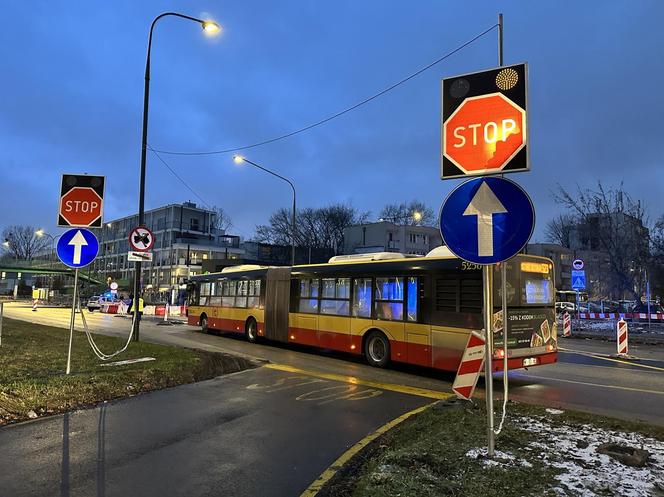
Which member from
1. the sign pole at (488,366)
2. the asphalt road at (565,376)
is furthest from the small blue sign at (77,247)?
the sign pole at (488,366)

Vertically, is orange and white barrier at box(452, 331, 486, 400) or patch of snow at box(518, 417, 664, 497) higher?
orange and white barrier at box(452, 331, 486, 400)

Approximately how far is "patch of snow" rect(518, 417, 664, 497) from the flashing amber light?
5409mm

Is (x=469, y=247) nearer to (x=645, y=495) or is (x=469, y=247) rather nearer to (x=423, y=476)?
(x=423, y=476)

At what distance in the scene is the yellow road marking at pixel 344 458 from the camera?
453 centimetres

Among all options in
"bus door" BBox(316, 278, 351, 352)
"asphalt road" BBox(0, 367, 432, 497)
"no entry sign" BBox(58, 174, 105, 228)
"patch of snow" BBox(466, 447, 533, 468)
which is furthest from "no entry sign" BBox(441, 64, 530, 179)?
"bus door" BBox(316, 278, 351, 352)

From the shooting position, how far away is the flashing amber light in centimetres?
1116

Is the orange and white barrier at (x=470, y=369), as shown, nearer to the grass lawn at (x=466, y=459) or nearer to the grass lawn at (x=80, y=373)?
the grass lawn at (x=466, y=459)

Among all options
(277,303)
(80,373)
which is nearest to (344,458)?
(80,373)

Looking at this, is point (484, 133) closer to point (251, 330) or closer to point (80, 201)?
point (80, 201)

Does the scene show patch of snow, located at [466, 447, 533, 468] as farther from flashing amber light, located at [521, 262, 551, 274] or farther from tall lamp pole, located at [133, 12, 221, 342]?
tall lamp pole, located at [133, 12, 221, 342]

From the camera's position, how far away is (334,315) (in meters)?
14.5

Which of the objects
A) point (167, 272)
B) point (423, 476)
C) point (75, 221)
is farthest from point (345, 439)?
point (167, 272)

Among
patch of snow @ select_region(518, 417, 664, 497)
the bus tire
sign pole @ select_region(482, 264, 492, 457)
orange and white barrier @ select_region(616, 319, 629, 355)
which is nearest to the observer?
patch of snow @ select_region(518, 417, 664, 497)

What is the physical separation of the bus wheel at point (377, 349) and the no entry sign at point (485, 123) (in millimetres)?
8161
